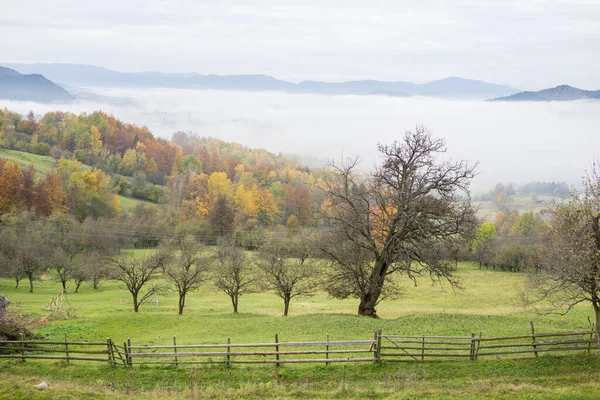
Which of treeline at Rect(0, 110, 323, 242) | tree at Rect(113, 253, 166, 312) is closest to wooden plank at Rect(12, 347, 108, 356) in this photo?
tree at Rect(113, 253, 166, 312)

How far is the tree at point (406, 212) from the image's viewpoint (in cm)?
3306

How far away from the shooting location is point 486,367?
901 inches

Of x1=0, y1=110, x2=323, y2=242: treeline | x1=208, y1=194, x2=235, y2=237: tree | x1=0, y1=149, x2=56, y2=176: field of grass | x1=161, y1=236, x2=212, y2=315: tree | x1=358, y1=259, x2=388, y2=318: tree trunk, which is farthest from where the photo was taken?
x1=0, y1=149, x2=56, y2=176: field of grass

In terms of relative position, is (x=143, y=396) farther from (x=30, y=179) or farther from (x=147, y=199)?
(x=147, y=199)

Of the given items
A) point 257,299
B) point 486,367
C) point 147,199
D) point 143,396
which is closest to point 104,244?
point 257,299

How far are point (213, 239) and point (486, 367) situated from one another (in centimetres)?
8066

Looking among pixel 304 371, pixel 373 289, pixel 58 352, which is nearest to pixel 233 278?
pixel 373 289

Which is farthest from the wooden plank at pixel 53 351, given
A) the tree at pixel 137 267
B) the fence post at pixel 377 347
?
the tree at pixel 137 267

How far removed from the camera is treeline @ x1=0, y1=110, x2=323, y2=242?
106m

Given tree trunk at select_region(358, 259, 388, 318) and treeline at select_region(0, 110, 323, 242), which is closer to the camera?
tree trunk at select_region(358, 259, 388, 318)

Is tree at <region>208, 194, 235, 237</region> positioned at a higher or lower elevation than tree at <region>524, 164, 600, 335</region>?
lower

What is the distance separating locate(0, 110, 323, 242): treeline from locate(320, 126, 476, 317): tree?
52.9m

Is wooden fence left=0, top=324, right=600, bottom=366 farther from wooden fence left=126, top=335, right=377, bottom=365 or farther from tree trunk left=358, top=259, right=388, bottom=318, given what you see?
tree trunk left=358, top=259, right=388, bottom=318

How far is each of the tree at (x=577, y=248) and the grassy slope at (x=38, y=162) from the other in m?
118
